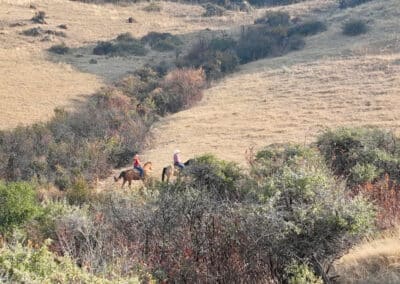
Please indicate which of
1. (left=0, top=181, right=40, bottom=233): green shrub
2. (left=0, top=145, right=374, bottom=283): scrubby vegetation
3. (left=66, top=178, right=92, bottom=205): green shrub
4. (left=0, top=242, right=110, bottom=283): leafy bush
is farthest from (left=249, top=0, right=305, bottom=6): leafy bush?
(left=0, top=242, right=110, bottom=283): leafy bush

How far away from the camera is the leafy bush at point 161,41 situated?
177 feet

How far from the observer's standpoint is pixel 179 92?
1513 inches

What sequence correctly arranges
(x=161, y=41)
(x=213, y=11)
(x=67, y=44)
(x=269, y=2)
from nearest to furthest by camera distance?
(x=67, y=44) → (x=161, y=41) → (x=213, y=11) → (x=269, y=2)

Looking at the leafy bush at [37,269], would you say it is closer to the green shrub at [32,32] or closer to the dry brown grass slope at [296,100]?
the dry brown grass slope at [296,100]

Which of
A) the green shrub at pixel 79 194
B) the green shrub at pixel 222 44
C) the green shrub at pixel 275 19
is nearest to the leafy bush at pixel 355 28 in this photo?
the green shrub at pixel 275 19

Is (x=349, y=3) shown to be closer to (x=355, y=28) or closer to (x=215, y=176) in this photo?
(x=355, y=28)

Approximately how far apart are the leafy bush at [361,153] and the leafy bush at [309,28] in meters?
35.4

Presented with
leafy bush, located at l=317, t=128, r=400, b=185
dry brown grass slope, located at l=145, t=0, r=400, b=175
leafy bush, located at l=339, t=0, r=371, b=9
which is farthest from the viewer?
leafy bush, located at l=339, t=0, r=371, b=9

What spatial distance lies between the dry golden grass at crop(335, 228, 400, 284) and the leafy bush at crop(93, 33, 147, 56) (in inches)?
1793

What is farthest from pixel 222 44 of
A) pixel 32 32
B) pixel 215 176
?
pixel 215 176

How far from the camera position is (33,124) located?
1236 inches

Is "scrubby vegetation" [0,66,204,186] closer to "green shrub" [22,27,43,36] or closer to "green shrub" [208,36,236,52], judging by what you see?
"green shrub" [208,36,236,52]

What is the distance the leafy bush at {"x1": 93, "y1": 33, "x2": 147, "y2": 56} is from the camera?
5165 centimetres

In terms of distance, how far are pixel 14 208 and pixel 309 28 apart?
43293 mm
